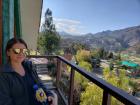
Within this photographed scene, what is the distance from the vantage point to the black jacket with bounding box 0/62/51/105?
1.56m

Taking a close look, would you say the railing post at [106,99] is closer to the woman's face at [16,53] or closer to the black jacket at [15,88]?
the black jacket at [15,88]

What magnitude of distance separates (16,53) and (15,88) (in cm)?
28

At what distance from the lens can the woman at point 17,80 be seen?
159cm

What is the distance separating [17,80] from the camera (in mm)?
1672

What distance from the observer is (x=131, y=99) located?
4.42 ft

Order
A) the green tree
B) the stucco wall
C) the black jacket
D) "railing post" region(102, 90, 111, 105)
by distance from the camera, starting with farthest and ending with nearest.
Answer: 1. the green tree
2. the stucco wall
3. "railing post" region(102, 90, 111, 105)
4. the black jacket

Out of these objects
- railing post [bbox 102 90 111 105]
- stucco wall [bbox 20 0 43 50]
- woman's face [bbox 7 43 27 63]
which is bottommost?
railing post [bbox 102 90 111 105]

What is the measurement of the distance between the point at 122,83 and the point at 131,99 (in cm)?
1396

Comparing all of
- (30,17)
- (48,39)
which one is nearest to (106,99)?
(30,17)

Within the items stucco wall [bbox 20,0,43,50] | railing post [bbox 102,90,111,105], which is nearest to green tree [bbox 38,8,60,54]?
stucco wall [bbox 20,0,43,50]

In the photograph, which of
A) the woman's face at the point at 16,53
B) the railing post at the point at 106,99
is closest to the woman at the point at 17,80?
the woman's face at the point at 16,53

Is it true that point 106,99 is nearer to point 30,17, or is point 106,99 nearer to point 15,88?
point 15,88

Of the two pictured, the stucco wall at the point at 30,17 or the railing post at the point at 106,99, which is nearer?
the railing post at the point at 106,99

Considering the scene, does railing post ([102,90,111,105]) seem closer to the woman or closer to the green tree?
the woman
